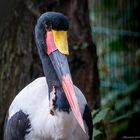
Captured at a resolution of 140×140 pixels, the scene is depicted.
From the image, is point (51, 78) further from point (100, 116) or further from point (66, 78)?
point (100, 116)

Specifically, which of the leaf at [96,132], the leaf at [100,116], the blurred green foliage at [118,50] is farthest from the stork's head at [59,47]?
the blurred green foliage at [118,50]

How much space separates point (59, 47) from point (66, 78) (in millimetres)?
226

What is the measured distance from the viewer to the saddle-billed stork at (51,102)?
194 inches

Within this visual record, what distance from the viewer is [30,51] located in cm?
634

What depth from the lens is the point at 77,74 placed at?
21.5 ft

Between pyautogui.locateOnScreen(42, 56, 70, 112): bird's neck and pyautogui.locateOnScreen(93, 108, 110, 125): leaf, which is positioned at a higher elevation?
pyautogui.locateOnScreen(42, 56, 70, 112): bird's neck

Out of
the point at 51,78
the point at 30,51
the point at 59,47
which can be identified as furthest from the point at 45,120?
the point at 30,51

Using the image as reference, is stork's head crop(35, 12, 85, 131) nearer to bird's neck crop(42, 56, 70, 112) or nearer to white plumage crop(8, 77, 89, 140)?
bird's neck crop(42, 56, 70, 112)

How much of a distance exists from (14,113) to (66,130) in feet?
1.31

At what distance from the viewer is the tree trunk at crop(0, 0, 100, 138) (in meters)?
6.23

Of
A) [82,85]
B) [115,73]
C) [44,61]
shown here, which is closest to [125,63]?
[115,73]

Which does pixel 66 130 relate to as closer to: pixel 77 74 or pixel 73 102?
pixel 73 102

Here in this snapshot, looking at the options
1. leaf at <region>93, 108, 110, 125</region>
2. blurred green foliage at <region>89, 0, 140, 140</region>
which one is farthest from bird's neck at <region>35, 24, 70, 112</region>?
blurred green foliage at <region>89, 0, 140, 140</region>

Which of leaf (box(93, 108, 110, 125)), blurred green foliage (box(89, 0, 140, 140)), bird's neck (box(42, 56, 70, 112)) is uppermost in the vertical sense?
bird's neck (box(42, 56, 70, 112))
